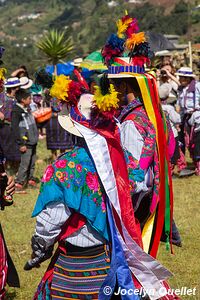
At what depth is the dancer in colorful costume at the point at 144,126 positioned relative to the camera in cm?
409

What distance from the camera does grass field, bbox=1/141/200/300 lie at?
5.48 m

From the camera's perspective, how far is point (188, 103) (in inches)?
411

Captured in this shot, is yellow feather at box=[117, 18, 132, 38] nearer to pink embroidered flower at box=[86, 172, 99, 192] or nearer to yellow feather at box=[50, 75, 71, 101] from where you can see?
yellow feather at box=[50, 75, 71, 101]

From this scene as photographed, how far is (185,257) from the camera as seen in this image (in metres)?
6.12

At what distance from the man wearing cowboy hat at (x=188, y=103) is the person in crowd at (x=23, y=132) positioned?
2667 millimetres

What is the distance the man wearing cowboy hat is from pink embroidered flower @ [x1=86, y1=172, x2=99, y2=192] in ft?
23.0

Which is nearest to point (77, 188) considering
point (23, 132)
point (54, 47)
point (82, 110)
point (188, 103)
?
point (82, 110)

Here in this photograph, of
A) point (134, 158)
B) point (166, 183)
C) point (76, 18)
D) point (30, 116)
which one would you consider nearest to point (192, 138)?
point (30, 116)

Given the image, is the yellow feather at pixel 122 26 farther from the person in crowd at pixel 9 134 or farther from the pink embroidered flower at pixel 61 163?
the person in crowd at pixel 9 134

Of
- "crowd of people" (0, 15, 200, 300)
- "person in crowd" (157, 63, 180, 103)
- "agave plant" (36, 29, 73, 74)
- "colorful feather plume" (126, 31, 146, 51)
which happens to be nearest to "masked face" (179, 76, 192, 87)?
"person in crowd" (157, 63, 180, 103)

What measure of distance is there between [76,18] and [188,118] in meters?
118

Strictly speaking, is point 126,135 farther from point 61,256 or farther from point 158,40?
point 158,40

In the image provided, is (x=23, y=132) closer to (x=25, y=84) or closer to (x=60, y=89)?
(x=25, y=84)

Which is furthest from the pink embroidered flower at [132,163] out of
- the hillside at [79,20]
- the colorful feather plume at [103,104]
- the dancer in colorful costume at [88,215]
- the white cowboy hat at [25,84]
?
the hillside at [79,20]
